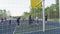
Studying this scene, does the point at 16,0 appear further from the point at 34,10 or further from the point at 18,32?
the point at 18,32

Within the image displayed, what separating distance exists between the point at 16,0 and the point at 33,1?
424 millimetres

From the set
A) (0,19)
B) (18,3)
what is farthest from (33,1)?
(0,19)

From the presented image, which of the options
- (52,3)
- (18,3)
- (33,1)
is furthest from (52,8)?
(18,3)

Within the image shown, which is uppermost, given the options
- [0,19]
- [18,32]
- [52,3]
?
[52,3]

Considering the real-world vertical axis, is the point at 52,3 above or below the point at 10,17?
above

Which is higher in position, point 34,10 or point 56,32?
point 34,10

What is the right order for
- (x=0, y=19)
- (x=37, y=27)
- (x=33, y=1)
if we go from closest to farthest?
(x=33, y=1), (x=0, y=19), (x=37, y=27)

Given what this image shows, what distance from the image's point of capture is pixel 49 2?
12.4 feet

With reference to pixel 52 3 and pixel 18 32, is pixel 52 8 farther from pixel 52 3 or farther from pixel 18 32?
pixel 18 32

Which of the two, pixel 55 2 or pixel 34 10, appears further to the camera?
pixel 34 10

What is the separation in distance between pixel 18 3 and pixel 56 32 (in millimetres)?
1010

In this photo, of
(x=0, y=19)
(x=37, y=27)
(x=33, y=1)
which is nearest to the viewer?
(x=33, y=1)

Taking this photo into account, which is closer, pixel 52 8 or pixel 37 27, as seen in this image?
pixel 52 8

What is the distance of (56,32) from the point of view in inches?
148
